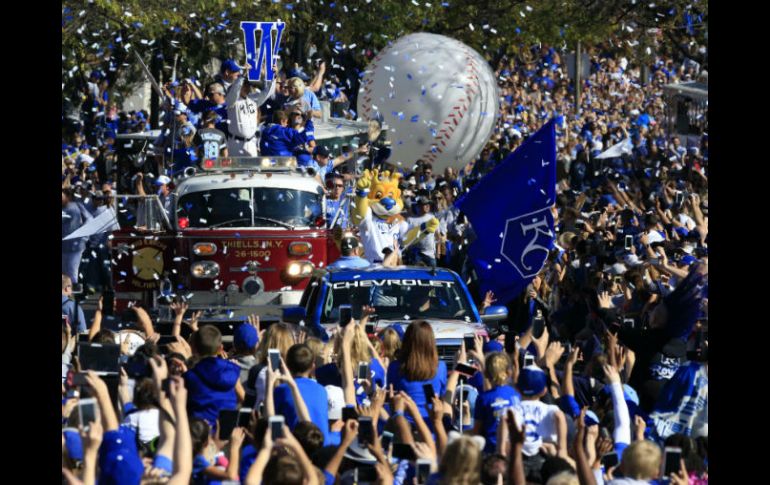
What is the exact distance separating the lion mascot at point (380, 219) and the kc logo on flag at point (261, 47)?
371cm

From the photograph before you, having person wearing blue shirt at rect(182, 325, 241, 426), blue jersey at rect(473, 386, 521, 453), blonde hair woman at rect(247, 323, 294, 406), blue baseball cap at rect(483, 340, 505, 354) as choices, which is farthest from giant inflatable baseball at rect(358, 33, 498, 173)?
blue jersey at rect(473, 386, 521, 453)

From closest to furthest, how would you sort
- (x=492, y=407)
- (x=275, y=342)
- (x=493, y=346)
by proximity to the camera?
(x=492, y=407) → (x=275, y=342) → (x=493, y=346)

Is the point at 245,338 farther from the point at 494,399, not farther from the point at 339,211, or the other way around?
the point at 339,211

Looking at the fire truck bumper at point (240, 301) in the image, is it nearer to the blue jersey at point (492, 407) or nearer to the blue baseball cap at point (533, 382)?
the blue jersey at point (492, 407)

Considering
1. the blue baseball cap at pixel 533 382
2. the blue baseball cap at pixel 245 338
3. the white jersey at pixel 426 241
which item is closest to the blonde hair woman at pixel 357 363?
the blue baseball cap at pixel 245 338

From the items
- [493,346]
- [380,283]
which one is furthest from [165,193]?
[493,346]

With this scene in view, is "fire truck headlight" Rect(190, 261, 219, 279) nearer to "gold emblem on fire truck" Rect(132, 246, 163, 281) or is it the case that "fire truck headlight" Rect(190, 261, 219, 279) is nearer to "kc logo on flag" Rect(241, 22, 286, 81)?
"gold emblem on fire truck" Rect(132, 246, 163, 281)

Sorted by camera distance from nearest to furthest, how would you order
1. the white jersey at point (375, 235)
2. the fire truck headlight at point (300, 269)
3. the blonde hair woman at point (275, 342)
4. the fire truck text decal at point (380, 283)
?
the blonde hair woman at point (275, 342) < the fire truck text decal at point (380, 283) < the fire truck headlight at point (300, 269) < the white jersey at point (375, 235)

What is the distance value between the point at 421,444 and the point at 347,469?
1.39 feet

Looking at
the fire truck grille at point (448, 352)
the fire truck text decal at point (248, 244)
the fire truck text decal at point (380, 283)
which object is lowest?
the fire truck grille at point (448, 352)

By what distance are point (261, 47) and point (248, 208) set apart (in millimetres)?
5777

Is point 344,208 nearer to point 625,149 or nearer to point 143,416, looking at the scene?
point 143,416

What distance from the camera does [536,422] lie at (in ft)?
27.5

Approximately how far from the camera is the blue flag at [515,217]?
15.0m
